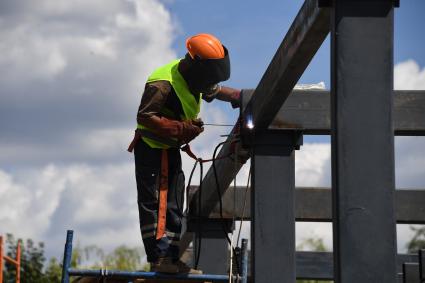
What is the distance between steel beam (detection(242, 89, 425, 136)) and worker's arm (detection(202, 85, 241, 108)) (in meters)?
0.10

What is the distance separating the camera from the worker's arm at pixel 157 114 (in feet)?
23.0

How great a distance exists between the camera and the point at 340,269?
4883 mm

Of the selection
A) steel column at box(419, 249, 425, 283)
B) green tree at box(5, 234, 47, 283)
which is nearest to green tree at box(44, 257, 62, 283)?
green tree at box(5, 234, 47, 283)

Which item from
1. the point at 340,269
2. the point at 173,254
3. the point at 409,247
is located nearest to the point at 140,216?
the point at 173,254

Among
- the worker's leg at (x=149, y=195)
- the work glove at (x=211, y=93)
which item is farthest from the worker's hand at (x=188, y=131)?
the work glove at (x=211, y=93)

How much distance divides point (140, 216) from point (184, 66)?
1.14m

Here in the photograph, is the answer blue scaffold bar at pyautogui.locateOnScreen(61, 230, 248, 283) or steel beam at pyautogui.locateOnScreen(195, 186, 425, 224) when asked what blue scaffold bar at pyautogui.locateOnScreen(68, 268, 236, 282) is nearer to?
blue scaffold bar at pyautogui.locateOnScreen(61, 230, 248, 283)

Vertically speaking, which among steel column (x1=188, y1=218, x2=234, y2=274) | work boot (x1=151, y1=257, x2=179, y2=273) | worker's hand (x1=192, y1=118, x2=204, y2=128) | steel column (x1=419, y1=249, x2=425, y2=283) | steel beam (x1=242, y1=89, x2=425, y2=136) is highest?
steel beam (x1=242, y1=89, x2=425, y2=136)

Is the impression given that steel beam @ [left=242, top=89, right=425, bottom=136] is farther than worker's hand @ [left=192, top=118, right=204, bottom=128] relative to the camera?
Yes

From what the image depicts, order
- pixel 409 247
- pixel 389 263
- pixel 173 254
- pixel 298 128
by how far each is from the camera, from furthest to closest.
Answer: pixel 409 247, pixel 298 128, pixel 173 254, pixel 389 263

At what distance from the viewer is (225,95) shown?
26.2 ft

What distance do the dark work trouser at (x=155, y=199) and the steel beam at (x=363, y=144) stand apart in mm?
2301

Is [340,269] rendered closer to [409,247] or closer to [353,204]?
[353,204]

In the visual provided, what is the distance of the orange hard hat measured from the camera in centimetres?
711
